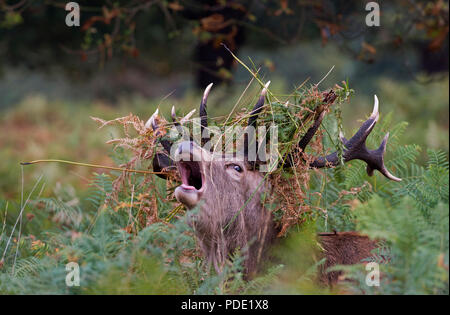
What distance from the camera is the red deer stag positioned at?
14.0ft

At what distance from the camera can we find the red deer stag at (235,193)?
427 centimetres

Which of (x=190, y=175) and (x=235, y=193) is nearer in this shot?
(x=190, y=175)

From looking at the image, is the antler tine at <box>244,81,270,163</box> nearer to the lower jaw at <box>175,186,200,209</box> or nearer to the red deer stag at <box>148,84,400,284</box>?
the red deer stag at <box>148,84,400,284</box>

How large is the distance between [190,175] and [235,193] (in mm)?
405

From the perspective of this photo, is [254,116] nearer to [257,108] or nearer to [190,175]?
[257,108]

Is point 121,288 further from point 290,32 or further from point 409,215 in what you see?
point 290,32

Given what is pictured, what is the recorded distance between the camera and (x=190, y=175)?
4359 millimetres

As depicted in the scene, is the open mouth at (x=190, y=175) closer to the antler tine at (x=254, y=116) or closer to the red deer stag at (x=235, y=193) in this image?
the red deer stag at (x=235, y=193)

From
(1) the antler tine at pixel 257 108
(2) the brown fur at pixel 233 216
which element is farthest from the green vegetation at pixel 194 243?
(1) the antler tine at pixel 257 108

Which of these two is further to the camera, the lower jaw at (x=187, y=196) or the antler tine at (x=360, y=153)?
the antler tine at (x=360, y=153)

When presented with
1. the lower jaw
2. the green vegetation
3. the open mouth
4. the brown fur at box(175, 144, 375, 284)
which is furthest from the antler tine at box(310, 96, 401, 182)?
the lower jaw

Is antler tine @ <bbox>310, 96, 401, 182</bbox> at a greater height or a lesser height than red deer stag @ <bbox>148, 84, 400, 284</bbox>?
greater

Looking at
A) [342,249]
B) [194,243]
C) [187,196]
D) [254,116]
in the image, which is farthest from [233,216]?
[342,249]

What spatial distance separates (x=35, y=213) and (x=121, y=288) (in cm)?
396
